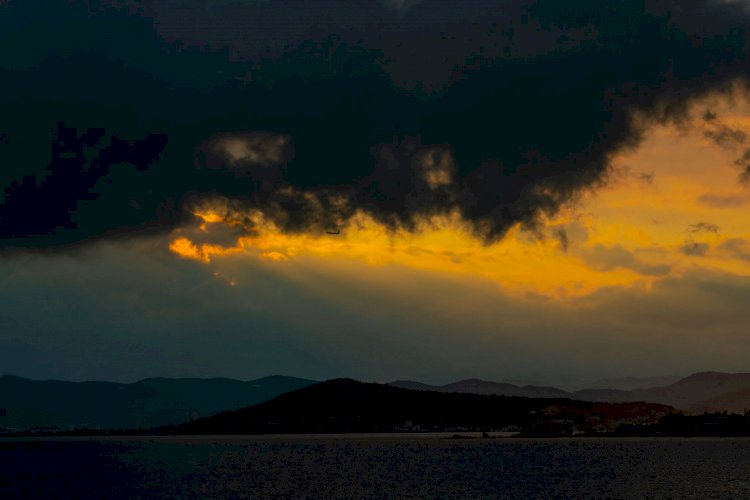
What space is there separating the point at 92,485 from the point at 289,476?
36436 millimetres

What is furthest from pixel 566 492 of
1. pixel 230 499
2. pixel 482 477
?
pixel 230 499

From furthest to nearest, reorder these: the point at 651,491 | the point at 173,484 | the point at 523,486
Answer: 1. the point at 173,484
2. the point at 523,486
3. the point at 651,491

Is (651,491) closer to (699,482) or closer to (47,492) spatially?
(699,482)

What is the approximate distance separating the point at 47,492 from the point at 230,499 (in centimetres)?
4012

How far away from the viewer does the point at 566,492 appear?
5448 inches

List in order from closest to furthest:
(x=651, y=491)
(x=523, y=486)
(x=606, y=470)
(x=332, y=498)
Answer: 1. (x=332, y=498)
2. (x=651, y=491)
3. (x=523, y=486)
4. (x=606, y=470)

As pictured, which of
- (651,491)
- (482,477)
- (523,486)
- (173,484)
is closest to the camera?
(651,491)

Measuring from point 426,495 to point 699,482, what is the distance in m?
49.3

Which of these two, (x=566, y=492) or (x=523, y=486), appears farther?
(x=523, y=486)

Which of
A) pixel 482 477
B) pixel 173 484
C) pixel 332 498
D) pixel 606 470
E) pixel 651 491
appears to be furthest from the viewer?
pixel 606 470

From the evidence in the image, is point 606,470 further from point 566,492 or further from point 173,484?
point 173,484

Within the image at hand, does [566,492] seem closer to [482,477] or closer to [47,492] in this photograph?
[482,477]

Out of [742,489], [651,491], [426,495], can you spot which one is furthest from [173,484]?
[742,489]

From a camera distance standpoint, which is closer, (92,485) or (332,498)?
(332,498)
